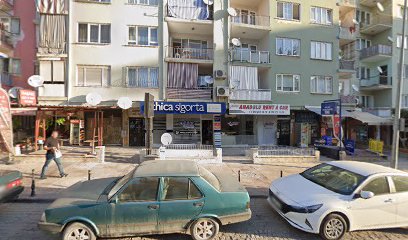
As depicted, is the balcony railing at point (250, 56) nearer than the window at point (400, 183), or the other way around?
the window at point (400, 183)

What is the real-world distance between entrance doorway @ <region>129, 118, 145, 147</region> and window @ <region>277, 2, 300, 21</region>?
45.6 feet

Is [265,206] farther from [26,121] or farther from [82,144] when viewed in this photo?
[26,121]

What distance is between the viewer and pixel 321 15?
1966cm

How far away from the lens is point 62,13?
50.1ft

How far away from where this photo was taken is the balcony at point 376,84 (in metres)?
22.8

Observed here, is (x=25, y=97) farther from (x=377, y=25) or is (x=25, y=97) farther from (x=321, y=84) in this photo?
(x=377, y=25)

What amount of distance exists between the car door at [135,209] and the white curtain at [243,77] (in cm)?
1378

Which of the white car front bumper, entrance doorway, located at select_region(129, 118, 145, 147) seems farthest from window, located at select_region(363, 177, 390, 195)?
entrance doorway, located at select_region(129, 118, 145, 147)

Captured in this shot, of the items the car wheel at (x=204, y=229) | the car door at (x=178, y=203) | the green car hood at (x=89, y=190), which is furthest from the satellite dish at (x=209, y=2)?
the car wheel at (x=204, y=229)

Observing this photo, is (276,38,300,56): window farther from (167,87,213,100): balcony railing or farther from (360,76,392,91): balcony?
(360,76,392,91): balcony

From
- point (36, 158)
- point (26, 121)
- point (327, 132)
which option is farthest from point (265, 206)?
point (26, 121)

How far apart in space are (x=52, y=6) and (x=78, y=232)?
644 inches

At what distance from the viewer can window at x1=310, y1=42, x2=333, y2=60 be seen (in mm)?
19250

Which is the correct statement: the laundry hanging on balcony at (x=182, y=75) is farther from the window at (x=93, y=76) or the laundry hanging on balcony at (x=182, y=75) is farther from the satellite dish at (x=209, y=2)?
the satellite dish at (x=209, y=2)
